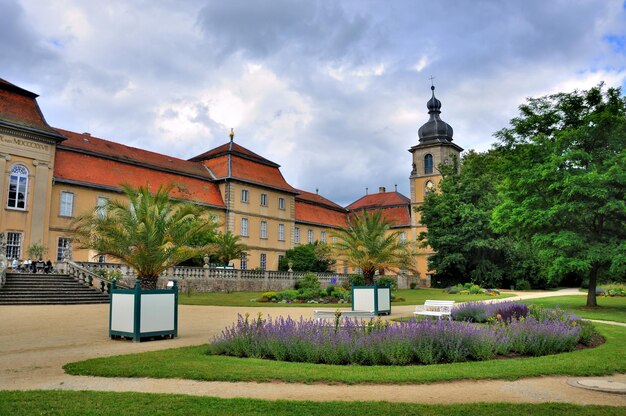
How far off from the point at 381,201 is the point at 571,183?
51641 millimetres

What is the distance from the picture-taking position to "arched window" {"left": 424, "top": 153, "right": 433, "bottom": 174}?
2564 inches

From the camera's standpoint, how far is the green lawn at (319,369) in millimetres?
7227

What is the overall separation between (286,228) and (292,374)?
152ft

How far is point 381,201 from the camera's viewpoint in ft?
233

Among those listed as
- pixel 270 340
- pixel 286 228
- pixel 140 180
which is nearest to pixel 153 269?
pixel 270 340

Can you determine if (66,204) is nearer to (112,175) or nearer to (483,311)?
(112,175)

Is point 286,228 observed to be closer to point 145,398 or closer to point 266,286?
point 266,286

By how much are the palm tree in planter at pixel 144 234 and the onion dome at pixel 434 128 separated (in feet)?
166

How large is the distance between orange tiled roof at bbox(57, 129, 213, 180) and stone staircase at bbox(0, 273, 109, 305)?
1464 centimetres

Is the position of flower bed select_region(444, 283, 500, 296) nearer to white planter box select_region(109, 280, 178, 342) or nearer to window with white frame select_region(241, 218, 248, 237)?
window with white frame select_region(241, 218, 248, 237)

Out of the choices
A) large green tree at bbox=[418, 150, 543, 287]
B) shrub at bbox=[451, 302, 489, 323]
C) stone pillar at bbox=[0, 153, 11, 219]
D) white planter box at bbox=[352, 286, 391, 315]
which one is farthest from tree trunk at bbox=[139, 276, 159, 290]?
large green tree at bbox=[418, 150, 543, 287]

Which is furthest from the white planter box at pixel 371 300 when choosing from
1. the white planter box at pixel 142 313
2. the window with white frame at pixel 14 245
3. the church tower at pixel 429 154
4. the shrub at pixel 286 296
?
the church tower at pixel 429 154

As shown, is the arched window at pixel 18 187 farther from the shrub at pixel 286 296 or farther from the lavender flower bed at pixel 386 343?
the lavender flower bed at pixel 386 343

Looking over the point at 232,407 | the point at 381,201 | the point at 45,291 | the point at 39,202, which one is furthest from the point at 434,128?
the point at 232,407
